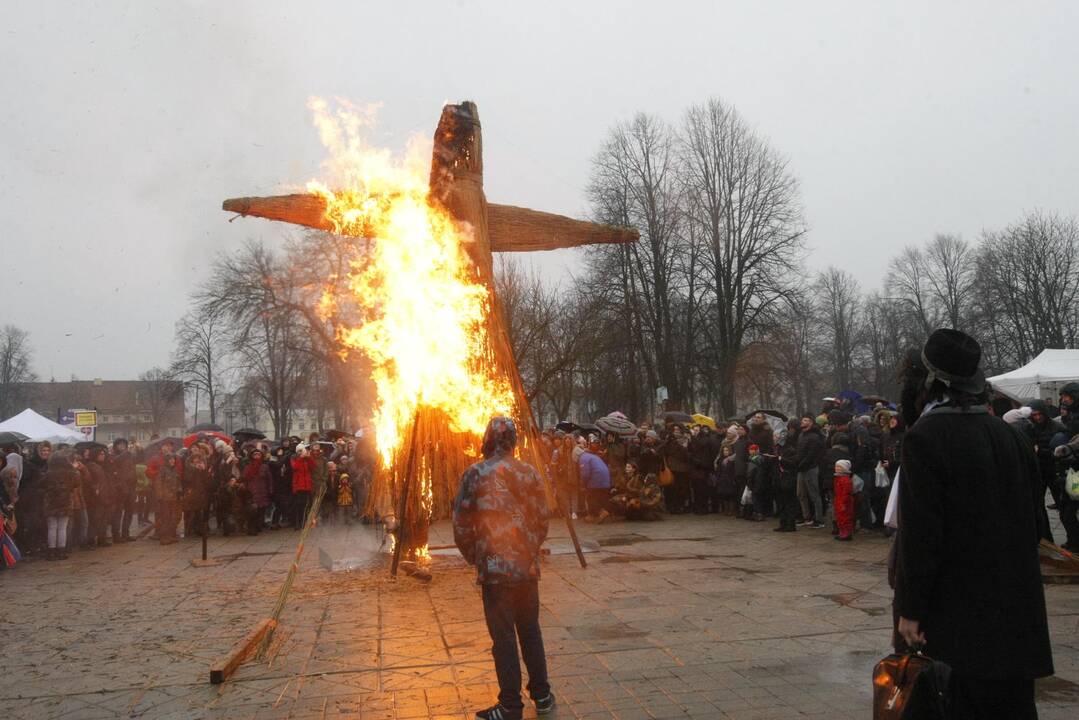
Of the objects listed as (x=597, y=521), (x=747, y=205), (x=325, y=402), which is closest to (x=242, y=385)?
(x=325, y=402)

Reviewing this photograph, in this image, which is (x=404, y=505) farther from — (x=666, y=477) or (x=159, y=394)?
(x=159, y=394)

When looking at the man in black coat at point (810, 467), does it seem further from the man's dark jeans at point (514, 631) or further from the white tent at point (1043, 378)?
the white tent at point (1043, 378)

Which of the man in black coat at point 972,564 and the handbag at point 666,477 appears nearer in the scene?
the man in black coat at point 972,564

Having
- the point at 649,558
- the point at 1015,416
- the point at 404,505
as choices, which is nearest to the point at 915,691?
the point at 404,505

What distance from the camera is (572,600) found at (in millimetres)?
7453

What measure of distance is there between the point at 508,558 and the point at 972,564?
2408mm

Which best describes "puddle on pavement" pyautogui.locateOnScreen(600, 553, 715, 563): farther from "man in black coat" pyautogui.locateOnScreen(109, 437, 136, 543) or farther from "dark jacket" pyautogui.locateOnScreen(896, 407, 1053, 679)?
"man in black coat" pyautogui.locateOnScreen(109, 437, 136, 543)

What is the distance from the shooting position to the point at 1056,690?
15.3 ft

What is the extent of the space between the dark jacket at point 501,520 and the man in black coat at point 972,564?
2182mm

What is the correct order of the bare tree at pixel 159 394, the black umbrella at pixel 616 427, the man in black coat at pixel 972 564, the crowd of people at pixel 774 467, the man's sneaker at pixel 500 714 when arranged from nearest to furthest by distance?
the man in black coat at pixel 972 564 → the man's sneaker at pixel 500 714 → the crowd of people at pixel 774 467 → the black umbrella at pixel 616 427 → the bare tree at pixel 159 394

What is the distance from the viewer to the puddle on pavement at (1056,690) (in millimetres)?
4516

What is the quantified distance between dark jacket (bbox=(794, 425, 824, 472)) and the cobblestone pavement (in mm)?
2051

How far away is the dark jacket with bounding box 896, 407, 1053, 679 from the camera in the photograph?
270 centimetres

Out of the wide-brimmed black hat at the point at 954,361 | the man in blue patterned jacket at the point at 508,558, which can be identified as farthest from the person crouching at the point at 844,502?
the wide-brimmed black hat at the point at 954,361
